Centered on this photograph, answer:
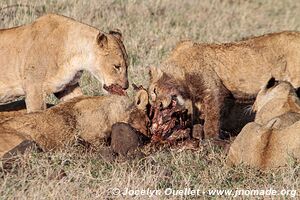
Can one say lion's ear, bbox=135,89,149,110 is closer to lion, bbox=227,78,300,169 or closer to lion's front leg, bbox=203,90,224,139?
lion's front leg, bbox=203,90,224,139

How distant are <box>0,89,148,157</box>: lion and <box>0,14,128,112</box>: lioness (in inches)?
18.0

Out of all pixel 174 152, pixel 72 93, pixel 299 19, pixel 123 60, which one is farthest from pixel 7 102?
pixel 299 19

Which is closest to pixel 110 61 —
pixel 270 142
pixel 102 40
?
pixel 102 40

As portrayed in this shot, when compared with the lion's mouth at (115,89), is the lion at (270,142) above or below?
below

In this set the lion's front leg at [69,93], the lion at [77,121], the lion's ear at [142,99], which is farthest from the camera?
the lion's front leg at [69,93]

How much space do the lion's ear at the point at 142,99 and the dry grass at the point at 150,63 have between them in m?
0.57

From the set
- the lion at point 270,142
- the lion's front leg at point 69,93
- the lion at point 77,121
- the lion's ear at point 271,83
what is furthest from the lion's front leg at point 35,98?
the lion's ear at point 271,83

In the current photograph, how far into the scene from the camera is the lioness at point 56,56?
8094 millimetres

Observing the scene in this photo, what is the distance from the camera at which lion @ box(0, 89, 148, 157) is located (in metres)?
7.07

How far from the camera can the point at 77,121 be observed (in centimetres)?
748

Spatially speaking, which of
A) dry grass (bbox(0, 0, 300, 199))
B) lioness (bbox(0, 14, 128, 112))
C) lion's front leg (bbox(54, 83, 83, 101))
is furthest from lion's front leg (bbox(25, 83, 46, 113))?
dry grass (bbox(0, 0, 300, 199))

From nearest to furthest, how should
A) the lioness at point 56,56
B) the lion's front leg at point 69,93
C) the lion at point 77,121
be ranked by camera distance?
1. the lion at point 77,121
2. the lioness at point 56,56
3. the lion's front leg at point 69,93

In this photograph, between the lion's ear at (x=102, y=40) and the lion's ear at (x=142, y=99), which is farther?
the lion's ear at (x=102, y=40)

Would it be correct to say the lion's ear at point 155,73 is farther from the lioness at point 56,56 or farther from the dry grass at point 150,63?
the dry grass at point 150,63
